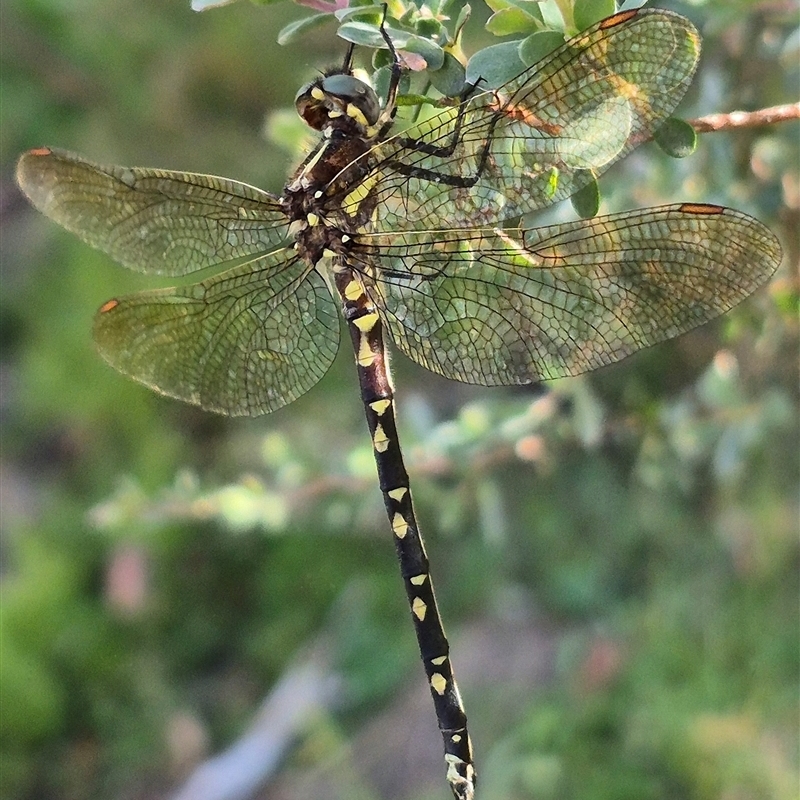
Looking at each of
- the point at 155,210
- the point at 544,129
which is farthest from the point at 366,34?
the point at 155,210

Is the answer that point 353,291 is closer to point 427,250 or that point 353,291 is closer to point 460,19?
point 427,250

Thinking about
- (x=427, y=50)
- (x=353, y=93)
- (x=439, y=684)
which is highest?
(x=353, y=93)

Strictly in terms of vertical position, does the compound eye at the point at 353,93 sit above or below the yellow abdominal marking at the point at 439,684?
above

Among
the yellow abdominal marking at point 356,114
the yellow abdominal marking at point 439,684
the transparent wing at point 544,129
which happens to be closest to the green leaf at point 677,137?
the transparent wing at point 544,129

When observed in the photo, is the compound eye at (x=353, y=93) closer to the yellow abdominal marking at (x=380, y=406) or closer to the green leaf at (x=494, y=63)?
the green leaf at (x=494, y=63)

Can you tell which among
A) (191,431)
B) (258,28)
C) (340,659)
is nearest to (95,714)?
(340,659)

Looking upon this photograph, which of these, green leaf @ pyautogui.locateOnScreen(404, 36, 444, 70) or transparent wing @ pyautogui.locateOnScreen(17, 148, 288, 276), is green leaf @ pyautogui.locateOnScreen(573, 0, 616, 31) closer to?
green leaf @ pyautogui.locateOnScreen(404, 36, 444, 70)
